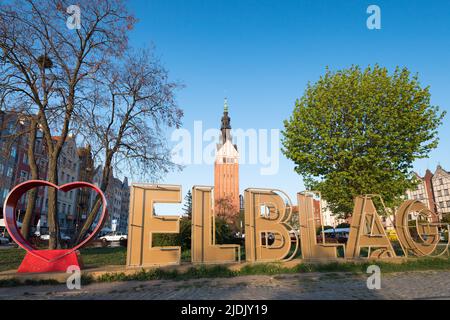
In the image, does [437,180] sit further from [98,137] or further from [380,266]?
[98,137]

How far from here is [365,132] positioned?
20172mm

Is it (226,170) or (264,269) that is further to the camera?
(226,170)

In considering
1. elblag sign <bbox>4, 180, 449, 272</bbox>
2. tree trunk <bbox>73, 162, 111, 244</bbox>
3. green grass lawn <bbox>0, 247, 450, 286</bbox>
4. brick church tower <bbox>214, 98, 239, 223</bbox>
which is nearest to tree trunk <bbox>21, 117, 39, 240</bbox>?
tree trunk <bbox>73, 162, 111, 244</bbox>

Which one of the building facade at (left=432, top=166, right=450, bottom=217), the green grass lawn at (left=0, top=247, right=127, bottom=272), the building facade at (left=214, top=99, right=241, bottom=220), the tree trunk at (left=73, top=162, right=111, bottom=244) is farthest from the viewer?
the building facade at (left=214, top=99, right=241, bottom=220)

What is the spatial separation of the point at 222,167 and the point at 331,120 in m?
87.2

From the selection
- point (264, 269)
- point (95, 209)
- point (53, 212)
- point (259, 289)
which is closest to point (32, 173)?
point (53, 212)

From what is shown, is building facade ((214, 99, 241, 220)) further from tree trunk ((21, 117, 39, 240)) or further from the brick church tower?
tree trunk ((21, 117, 39, 240))

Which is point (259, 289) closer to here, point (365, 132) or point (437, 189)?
point (365, 132)

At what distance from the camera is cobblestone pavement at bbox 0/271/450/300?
7707mm

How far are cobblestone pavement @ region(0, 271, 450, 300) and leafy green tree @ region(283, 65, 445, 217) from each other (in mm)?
10321

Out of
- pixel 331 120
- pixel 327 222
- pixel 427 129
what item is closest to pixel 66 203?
Result: pixel 331 120

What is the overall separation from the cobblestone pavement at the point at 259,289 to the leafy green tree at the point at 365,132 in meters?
10.3

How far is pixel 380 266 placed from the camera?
41.1 ft

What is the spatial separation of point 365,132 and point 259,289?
15.2 meters
